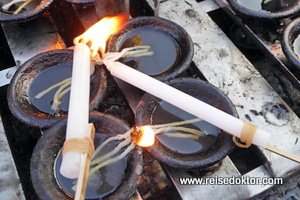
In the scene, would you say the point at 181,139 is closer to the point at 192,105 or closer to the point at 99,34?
the point at 192,105

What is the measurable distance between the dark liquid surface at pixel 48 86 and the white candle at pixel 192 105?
1.51 feet

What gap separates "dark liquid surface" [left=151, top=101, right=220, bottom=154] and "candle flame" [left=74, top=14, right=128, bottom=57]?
0.48 m

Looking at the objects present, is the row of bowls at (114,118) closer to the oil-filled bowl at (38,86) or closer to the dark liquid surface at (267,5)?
the oil-filled bowl at (38,86)

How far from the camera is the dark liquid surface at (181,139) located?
1.60 m

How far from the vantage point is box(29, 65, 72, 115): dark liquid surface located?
180 centimetres

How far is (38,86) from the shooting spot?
188cm

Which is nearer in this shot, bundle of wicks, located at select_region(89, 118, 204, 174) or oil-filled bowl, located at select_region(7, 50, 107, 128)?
bundle of wicks, located at select_region(89, 118, 204, 174)

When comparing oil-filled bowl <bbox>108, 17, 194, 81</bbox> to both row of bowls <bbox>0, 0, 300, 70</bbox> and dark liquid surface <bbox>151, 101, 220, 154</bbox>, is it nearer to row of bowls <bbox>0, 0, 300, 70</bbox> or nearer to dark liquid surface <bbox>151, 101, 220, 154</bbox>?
dark liquid surface <bbox>151, 101, 220, 154</bbox>

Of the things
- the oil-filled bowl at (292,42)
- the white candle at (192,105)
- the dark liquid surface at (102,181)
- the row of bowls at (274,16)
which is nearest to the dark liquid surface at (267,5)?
the row of bowls at (274,16)

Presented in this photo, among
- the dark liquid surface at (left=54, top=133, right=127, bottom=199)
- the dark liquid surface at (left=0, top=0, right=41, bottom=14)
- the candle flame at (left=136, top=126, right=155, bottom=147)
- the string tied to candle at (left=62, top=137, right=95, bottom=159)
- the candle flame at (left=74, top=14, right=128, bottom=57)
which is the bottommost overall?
the dark liquid surface at (left=54, top=133, right=127, bottom=199)

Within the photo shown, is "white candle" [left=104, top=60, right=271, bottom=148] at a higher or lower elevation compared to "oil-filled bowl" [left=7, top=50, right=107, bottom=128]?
higher

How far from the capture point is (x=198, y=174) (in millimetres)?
1646

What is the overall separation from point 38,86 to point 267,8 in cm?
176

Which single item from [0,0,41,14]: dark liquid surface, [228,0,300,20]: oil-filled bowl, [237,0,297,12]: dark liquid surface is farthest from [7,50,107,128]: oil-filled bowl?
[237,0,297,12]: dark liquid surface
